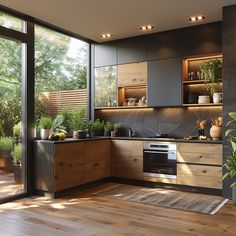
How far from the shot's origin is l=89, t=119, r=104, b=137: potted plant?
5.83 metres

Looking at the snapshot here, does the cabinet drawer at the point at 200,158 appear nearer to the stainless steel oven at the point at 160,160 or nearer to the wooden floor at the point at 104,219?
the stainless steel oven at the point at 160,160

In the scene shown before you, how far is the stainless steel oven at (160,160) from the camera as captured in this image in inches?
194

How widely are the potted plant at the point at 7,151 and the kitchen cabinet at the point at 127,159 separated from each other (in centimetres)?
193

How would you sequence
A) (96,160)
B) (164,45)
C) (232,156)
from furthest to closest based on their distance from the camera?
1. (164,45)
2. (96,160)
3. (232,156)

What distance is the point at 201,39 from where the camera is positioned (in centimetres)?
497

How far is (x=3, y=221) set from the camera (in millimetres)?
3375

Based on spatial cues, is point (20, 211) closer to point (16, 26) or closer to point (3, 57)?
point (3, 57)

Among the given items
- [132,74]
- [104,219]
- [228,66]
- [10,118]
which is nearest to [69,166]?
[10,118]

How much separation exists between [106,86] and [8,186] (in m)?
2.72

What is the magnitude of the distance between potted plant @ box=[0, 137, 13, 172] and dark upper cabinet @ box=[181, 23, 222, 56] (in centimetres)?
326

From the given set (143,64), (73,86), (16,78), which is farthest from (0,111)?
(143,64)

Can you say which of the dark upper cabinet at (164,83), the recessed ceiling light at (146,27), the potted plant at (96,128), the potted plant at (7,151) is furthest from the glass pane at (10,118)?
the dark upper cabinet at (164,83)

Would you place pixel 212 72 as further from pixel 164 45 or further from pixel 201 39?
pixel 164 45

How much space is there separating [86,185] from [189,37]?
3144mm
